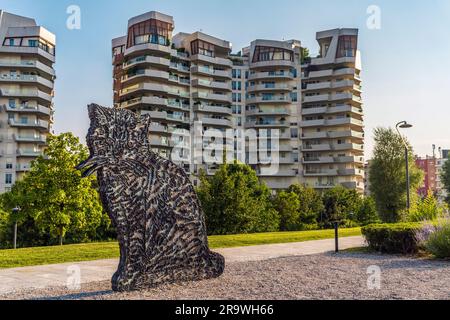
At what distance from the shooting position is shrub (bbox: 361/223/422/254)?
44.7ft

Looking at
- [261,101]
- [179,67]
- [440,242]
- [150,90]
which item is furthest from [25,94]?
[440,242]

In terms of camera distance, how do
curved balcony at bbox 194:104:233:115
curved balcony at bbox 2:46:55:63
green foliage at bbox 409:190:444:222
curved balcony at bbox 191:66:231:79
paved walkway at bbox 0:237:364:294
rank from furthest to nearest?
curved balcony at bbox 191:66:231:79
curved balcony at bbox 194:104:233:115
curved balcony at bbox 2:46:55:63
green foliage at bbox 409:190:444:222
paved walkway at bbox 0:237:364:294

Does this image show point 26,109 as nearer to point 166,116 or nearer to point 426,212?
point 166,116

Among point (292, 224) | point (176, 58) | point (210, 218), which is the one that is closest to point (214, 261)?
point (210, 218)

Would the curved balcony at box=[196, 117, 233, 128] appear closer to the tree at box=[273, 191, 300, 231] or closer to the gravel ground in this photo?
the tree at box=[273, 191, 300, 231]

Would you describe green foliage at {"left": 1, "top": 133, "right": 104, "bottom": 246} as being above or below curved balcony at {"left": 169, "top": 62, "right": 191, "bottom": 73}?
below

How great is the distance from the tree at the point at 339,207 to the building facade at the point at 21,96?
37.5 m

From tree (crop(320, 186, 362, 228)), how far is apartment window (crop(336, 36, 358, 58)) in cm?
2895

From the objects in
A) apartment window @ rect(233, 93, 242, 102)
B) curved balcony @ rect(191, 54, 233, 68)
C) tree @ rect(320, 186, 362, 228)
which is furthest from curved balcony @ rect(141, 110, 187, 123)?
tree @ rect(320, 186, 362, 228)

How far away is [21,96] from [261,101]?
117 ft

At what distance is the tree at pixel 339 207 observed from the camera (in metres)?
49.4

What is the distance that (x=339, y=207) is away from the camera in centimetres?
5062

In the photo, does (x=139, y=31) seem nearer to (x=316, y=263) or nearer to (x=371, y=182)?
(x=371, y=182)
